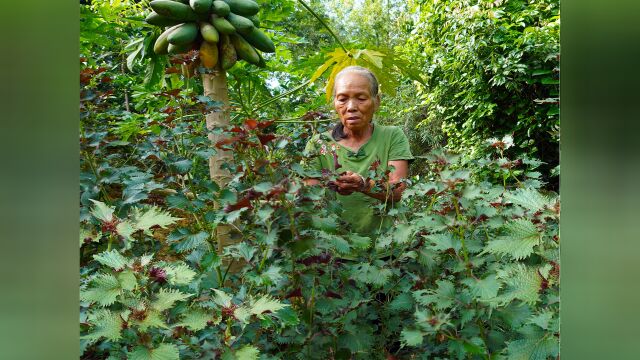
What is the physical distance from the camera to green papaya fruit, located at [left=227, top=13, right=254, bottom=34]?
1471mm

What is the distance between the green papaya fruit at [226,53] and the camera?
146cm

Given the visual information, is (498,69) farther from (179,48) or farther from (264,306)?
(264,306)

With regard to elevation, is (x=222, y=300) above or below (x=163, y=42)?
below

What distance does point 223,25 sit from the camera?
56.6 inches

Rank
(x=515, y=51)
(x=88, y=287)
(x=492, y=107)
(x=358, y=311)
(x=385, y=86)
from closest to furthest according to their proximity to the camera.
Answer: (x=88, y=287)
(x=358, y=311)
(x=385, y=86)
(x=515, y=51)
(x=492, y=107)

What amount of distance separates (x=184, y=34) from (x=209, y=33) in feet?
0.23

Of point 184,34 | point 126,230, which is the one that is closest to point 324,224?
point 126,230
